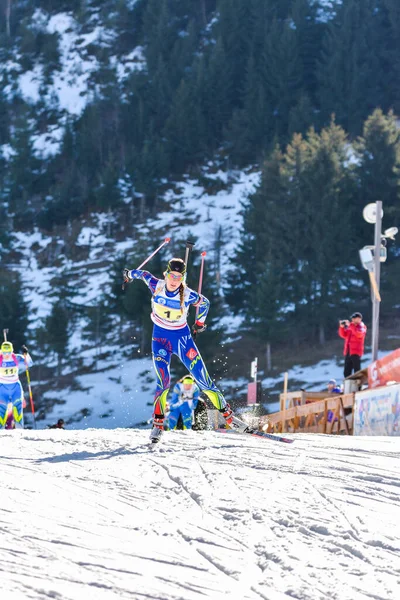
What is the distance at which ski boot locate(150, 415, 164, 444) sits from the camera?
878 centimetres

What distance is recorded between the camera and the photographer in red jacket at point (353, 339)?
17406mm

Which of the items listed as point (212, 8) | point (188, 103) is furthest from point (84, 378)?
point (212, 8)

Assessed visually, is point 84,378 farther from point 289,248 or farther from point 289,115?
point 289,115

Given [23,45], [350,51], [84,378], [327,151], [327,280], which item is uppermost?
[23,45]

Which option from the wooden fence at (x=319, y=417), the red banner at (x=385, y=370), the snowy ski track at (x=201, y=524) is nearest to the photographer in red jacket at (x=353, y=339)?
the wooden fence at (x=319, y=417)

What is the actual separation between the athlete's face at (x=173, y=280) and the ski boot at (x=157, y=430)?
1333 millimetres

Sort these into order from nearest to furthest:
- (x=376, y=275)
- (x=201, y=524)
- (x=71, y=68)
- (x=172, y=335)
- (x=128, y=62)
→ (x=201, y=524) < (x=172, y=335) < (x=376, y=275) < (x=128, y=62) < (x=71, y=68)

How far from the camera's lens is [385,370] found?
14.4 metres

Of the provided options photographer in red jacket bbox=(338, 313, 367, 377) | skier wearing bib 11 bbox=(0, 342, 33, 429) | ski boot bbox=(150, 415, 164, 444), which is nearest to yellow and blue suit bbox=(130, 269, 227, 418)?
ski boot bbox=(150, 415, 164, 444)

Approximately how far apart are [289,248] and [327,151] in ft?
18.4

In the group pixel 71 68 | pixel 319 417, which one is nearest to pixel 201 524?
pixel 319 417

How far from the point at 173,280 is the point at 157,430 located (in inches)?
60.4

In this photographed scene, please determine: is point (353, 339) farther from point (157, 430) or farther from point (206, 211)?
point (206, 211)

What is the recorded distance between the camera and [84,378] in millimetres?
47281
